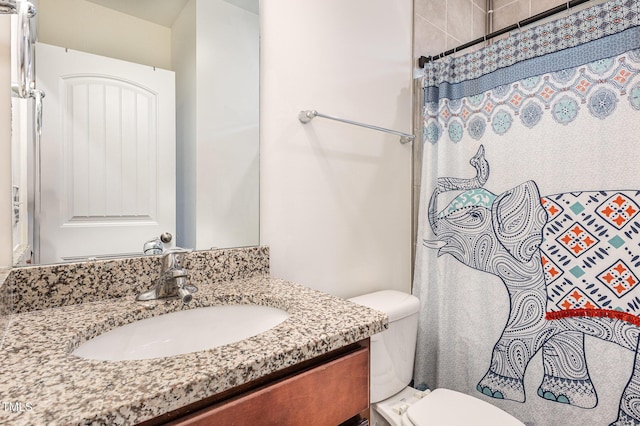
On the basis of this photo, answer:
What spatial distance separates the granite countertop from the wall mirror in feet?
0.78

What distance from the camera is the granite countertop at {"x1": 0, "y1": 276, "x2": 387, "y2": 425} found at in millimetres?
416

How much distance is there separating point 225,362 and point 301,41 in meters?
1.17

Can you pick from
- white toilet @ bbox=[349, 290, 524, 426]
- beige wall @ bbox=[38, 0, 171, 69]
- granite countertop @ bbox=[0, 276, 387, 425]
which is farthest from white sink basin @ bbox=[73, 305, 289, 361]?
beige wall @ bbox=[38, 0, 171, 69]

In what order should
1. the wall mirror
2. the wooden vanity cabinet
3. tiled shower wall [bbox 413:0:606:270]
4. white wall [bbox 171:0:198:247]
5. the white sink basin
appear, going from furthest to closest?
tiled shower wall [bbox 413:0:606:270] < white wall [bbox 171:0:198:247] < the wall mirror < the white sink basin < the wooden vanity cabinet

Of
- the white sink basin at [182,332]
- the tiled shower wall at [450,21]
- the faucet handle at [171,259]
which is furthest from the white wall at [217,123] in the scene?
the tiled shower wall at [450,21]

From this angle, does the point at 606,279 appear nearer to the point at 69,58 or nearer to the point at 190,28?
the point at 190,28

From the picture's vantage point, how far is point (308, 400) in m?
0.64

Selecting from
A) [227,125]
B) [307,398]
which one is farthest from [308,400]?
[227,125]

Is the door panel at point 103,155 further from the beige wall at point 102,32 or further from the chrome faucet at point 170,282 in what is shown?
the chrome faucet at point 170,282

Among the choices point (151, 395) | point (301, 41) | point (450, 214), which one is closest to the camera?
point (151, 395)

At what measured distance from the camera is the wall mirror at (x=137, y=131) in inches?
34.0

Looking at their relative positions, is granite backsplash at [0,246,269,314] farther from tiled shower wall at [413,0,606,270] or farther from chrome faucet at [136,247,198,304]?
tiled shower wall at [413,0,606,270]

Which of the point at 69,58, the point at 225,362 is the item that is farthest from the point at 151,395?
the point at 69,58

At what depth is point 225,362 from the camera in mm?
528
